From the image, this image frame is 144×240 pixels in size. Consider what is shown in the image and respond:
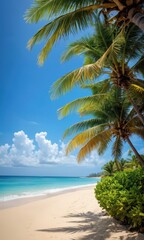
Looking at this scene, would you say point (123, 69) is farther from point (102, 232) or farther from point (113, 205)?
point (102, 232)

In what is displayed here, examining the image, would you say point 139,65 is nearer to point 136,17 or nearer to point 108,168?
point 136,17

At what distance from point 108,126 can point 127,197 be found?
4.79m

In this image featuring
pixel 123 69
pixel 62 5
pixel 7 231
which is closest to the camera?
pixel 62 5

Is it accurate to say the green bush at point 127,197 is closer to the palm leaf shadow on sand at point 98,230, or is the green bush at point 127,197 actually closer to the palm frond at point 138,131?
the palm leaf shadow on sand at point 98,230

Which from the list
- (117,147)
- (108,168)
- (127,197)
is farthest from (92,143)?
(108,168)

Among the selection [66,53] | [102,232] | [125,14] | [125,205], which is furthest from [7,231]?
[125,14]

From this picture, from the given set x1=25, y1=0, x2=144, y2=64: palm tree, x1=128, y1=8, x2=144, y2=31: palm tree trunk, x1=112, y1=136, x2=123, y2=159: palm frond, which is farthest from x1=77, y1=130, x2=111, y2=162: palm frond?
x1=128, y1=8, x2=144, y2=31: palm tree trunk

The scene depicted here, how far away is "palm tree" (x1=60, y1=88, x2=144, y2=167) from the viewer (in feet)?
30.0

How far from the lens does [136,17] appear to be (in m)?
4.64

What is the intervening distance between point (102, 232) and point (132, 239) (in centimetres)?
102

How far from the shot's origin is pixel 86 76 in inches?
209

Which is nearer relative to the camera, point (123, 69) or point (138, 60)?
point (123, 69)

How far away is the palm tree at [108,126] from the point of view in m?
9.15

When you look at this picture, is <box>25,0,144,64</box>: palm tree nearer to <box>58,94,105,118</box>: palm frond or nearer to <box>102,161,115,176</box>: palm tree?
<box>58,94,105,118</box>: palm frond
